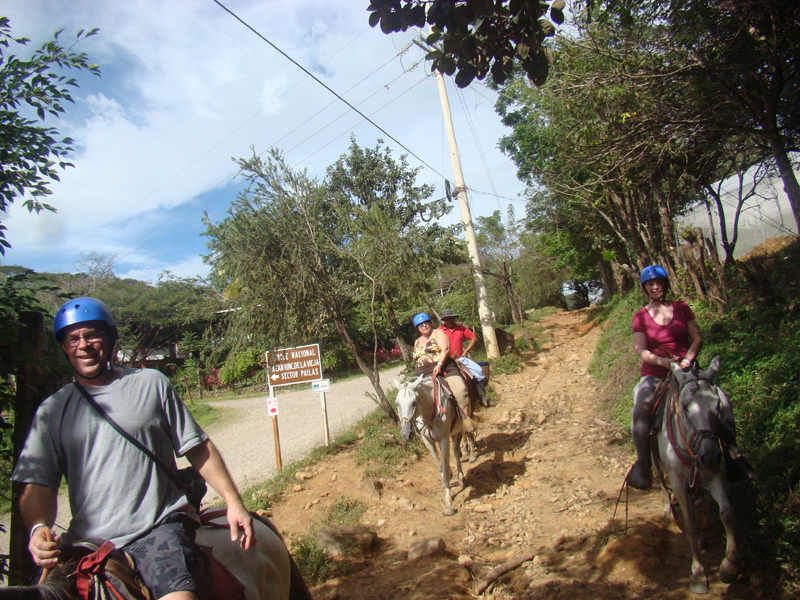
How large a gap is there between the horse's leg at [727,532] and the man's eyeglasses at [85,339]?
4.23 meters

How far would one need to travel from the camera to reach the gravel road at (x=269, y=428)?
10016 mm

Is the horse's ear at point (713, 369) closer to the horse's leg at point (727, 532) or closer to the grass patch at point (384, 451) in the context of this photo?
the horse's leg at point (727, 532)

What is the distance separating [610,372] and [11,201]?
35.0 ft

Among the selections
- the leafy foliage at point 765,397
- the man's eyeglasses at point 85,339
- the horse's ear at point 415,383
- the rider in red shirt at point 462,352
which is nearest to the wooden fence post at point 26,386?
the man's eyeglasses at point 85,339

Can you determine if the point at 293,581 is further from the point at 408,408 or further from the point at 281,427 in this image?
the point at 281,427

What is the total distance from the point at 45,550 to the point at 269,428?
13.2 m

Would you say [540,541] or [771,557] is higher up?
[771,557]

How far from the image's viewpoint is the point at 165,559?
215cm

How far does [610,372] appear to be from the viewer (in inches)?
423

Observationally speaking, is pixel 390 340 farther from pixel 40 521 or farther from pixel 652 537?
pixel 40 521

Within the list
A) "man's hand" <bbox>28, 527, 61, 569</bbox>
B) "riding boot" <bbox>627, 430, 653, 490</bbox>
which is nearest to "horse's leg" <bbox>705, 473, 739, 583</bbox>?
"riding boot" <bbox>627, 430, 653, 490</bbox>

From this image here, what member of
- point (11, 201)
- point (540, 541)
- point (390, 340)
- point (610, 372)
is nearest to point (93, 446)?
point (11, 201)

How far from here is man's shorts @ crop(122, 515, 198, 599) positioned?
83.7 inches

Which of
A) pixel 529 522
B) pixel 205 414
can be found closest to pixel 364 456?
pixel 529 522
